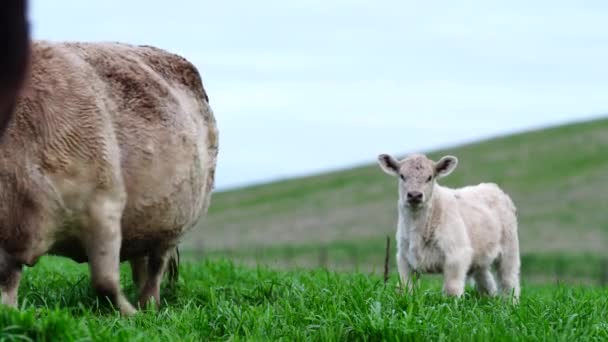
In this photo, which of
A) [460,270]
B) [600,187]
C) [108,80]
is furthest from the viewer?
[600,187]

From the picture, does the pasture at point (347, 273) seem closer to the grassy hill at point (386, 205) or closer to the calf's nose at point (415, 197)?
the grassy hill at point (386, 205)

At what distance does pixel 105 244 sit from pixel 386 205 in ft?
175

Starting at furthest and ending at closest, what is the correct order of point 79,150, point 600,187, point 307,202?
point 307,202
point 600,187
point 79,150

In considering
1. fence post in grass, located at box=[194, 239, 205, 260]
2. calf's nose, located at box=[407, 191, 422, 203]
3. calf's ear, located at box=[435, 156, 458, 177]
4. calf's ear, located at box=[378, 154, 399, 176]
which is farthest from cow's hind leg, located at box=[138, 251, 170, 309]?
fence post in grass, located at box=[194, 239, 205, 260]

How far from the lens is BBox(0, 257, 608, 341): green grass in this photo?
670cm

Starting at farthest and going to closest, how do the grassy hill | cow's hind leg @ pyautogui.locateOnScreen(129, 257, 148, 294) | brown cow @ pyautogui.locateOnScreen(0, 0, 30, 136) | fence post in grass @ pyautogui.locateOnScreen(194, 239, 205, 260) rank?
the grassy hill < fence post in grass @ pyautogui.locateOnScreen(194, 239, 205, 260) < cow's hind leg @ pyautogui.locateOnScreen(129, 257, 148, 294) < brown cow @ pyautogui.locateOnScreen(0, 0, 30, 136)

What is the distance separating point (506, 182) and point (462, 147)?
54.2ft

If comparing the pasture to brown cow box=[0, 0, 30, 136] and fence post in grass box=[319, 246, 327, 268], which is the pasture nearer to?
fence post in grass box=[319, 246, 327, 268]

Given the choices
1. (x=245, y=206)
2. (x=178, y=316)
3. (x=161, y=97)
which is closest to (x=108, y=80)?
(x=161, y=97)

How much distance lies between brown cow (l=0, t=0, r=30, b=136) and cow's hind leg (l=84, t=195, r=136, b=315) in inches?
101

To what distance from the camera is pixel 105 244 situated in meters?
8.27

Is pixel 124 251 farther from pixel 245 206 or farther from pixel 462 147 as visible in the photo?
pixel 462 147

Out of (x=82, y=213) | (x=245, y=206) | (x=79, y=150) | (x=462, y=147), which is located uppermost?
(x=79, y=150)

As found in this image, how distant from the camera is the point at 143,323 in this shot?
26.6 ft
